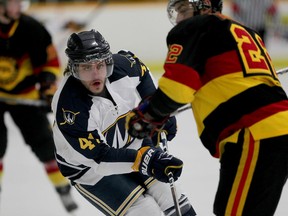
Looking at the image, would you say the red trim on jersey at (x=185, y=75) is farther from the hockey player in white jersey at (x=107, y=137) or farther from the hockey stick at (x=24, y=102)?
the hockey stick at (x=24, y=102)

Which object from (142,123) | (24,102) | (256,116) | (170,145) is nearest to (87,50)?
(142,123)

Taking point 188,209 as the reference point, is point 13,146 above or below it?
below

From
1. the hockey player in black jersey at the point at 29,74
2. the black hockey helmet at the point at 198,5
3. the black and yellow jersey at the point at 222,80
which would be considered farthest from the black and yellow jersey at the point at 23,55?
the black and yellow jersey at the point at 222,80

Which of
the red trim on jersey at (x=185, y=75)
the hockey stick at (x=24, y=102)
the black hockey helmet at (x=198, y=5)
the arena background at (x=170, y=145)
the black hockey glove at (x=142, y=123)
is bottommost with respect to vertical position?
the arena background at (x=170, y=145)

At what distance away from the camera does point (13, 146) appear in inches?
173

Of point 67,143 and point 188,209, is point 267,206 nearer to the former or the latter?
point 188,209

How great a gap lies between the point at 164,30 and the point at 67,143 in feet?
13.6

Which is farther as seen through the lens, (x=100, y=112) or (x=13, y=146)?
(x=13, y=146)

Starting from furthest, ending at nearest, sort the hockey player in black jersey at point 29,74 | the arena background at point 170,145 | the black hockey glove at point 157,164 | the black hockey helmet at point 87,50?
1. the arena background at point 170,145
2. the hockey player in black jersey at point 29,74
3. the black hockey helmet at point 87,50
4. the black hockey glove at point 157,164

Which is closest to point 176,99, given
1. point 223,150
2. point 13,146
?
point 223,150

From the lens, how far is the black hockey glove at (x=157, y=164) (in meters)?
2.07

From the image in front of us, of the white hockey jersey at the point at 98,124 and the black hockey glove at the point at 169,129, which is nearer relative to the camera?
the white hockey jersey at the point at 98,124

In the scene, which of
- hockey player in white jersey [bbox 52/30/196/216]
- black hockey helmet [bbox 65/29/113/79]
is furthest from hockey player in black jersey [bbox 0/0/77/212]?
black hockey helmet [bbox 65/29/113/79]

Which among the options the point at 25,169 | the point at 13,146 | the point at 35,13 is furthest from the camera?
the point at 35,13
